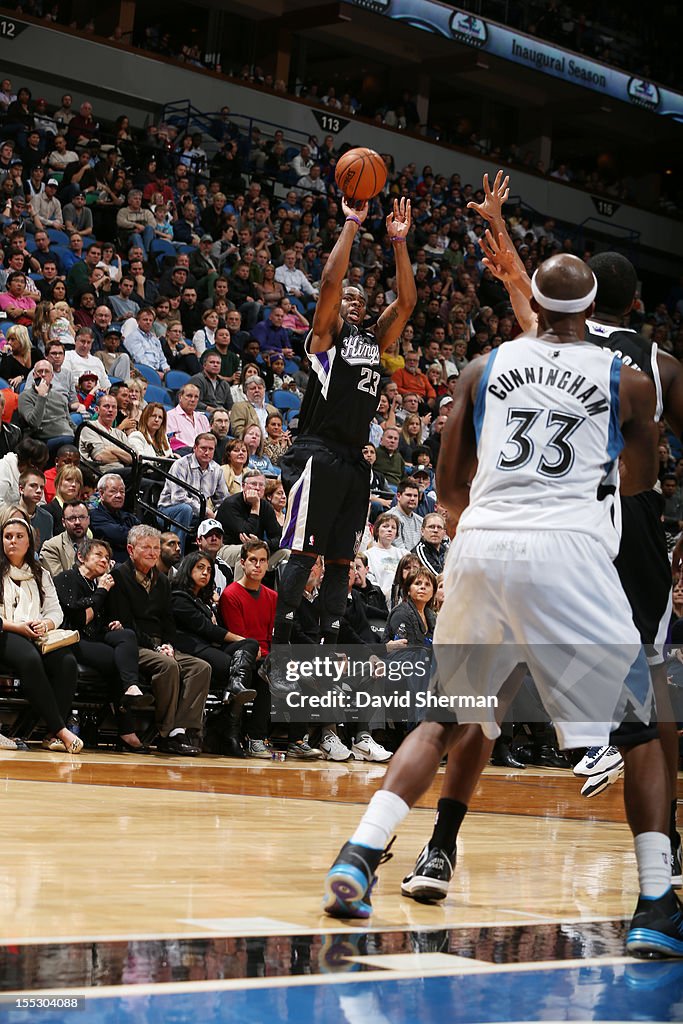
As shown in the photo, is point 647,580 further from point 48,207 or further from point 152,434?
point 48,207

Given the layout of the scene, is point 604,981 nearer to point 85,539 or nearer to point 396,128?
point 85,539

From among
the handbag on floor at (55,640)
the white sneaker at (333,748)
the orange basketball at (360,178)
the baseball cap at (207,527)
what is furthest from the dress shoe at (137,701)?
the orange basketball at (360,178)

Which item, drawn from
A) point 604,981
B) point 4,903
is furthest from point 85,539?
point 604,981

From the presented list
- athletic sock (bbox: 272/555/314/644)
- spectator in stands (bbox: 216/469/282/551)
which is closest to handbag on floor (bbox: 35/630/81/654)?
athletic sock (bbox: 272/555/314/644)

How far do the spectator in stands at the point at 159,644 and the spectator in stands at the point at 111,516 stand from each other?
76 cm

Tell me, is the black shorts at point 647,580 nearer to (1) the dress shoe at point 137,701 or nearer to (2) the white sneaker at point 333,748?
(1) the dress shoe at point 137,701

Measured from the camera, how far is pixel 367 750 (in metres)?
9.09

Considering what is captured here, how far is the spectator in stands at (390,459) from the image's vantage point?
42.3ft

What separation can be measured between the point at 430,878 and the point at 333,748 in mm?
5431

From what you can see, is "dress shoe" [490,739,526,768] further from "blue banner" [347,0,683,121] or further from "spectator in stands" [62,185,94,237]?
"blue banner" [347,0,683,121]

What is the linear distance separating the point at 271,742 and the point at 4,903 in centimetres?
618

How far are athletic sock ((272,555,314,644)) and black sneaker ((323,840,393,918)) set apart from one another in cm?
317

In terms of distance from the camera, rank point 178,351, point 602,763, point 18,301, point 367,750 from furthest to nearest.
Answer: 1. point 178,351
2. point 18,301
3. point 367,750
4. point 602,763

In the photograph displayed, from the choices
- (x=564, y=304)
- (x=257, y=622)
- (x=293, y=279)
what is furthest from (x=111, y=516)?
(x=293, y=279)
